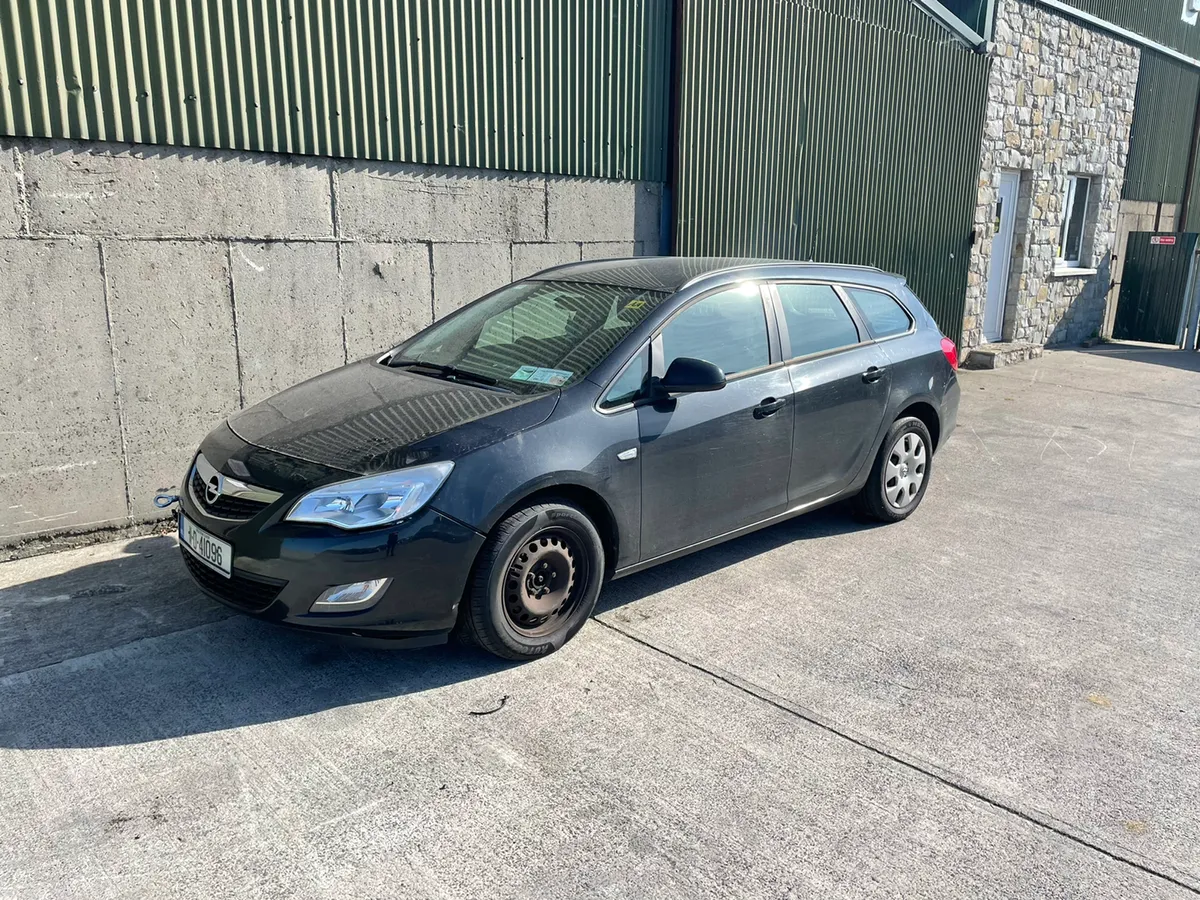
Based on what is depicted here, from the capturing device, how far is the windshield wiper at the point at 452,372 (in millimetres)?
4250

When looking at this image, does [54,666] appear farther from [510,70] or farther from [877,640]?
[510,70]

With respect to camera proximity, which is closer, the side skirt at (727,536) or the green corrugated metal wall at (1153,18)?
the side skirt at (727,536)

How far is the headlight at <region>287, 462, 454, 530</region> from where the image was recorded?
346 cm

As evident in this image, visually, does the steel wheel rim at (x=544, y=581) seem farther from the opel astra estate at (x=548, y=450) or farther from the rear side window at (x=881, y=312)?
the rear side window at (x=881, y=312)

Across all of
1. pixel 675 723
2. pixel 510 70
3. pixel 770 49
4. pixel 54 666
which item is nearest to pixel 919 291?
pixel 770 49

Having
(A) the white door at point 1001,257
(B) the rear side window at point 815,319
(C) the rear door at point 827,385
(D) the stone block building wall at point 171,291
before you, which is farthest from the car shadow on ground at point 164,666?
(A) the white door at point 1001,257

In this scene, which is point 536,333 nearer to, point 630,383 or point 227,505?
point 630,383

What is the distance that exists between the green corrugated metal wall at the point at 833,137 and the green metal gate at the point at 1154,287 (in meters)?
4.99

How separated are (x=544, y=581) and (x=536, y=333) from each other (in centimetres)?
135

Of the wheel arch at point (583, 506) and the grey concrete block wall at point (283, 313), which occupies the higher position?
the grey concrete block wall at point (283, 313)

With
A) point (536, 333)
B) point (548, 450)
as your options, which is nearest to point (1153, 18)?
point (536, 333)

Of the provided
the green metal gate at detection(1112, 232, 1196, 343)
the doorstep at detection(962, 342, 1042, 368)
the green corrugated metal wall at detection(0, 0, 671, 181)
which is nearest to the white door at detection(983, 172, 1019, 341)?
the doorstep at detection(962, 342, 1042, 368)

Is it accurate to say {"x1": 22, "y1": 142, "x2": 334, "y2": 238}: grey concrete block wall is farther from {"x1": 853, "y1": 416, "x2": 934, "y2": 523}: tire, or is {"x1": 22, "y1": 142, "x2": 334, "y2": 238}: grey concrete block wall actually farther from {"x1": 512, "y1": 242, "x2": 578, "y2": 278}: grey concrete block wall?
{"x1": 853, "y1": 416, "x2": 934, "y2": 523}: tire

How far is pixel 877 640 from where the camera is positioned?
13.7 feet
